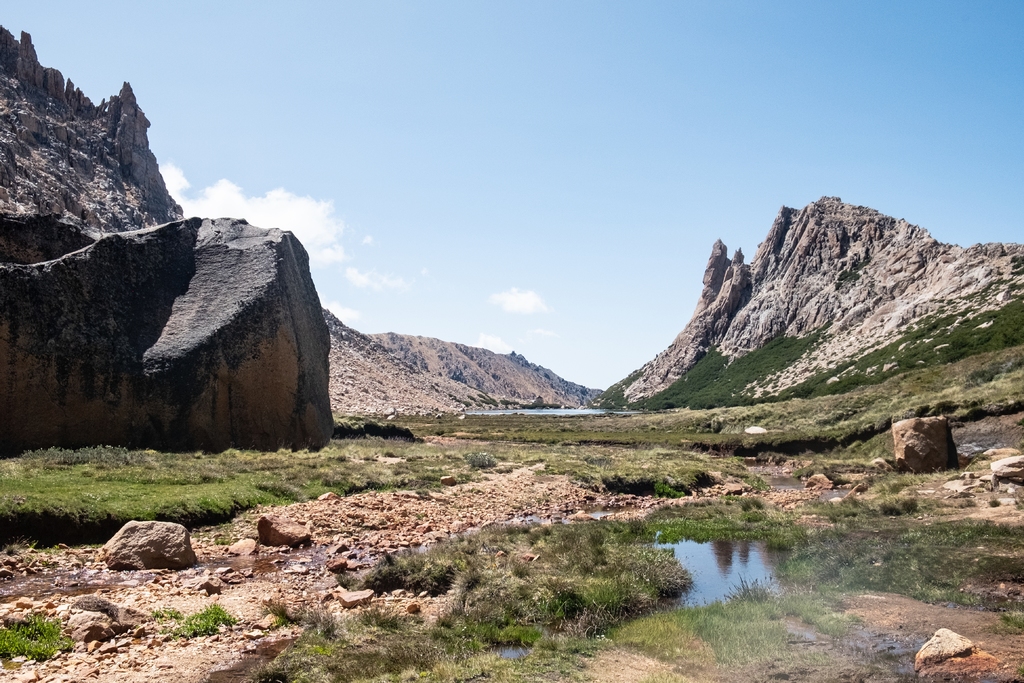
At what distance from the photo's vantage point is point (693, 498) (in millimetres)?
26000

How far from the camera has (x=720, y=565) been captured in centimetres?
1457

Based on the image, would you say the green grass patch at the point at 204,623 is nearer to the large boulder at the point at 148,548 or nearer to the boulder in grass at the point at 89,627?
the boulder in grass at the point at 89,627

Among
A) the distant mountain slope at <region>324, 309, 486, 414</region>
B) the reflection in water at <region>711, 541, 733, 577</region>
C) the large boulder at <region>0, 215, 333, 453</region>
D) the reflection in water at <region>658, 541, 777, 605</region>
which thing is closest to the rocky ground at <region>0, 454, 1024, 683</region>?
the reflection in water at <region>658, 541, 777, 605</region>

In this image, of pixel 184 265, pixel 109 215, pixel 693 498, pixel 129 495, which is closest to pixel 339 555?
pixel 129 495

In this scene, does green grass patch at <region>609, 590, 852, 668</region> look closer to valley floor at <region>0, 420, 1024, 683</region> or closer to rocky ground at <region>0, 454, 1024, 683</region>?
valley floor at <region>0, 420, 1024, 683</region>

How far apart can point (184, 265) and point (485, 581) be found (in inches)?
1031

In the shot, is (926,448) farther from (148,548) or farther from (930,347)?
(930,347)

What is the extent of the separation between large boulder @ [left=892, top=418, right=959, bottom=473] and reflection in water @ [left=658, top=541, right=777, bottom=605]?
1560 centimetres

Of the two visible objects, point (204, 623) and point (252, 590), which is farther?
point (252, 590)

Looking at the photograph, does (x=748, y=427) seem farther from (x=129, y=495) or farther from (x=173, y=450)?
(x=129, y=495)

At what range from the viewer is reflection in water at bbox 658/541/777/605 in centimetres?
1229

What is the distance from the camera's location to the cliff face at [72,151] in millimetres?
84125

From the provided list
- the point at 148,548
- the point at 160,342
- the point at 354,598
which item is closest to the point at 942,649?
the point at 354,598

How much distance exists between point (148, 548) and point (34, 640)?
4.50 m
